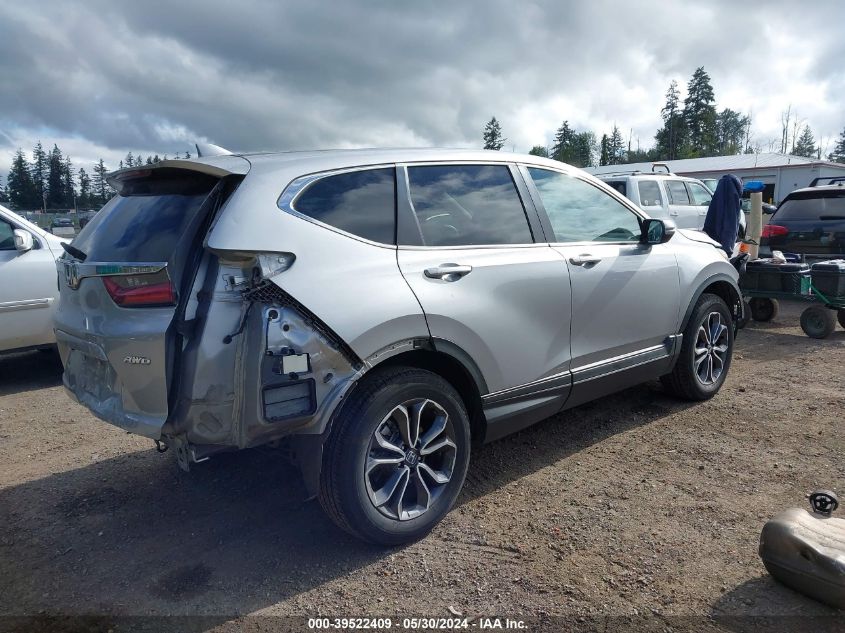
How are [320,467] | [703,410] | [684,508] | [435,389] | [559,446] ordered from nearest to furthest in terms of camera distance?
[320,467] < [435,389] < [684,508] < [559,446] < [703,410]

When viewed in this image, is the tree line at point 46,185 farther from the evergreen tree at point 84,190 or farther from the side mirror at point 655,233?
the side mirror at point 655,233

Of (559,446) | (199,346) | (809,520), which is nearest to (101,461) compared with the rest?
(199,346)

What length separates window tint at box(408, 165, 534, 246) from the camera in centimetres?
320

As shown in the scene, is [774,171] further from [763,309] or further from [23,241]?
[23,241]

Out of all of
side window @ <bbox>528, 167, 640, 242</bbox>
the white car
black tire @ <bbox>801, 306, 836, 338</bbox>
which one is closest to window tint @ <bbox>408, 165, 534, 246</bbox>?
side window @ <bbox>528, 167, 640, 242</bbox>

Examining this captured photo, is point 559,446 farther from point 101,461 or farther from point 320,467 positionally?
point 101,461

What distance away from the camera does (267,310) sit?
2490mm

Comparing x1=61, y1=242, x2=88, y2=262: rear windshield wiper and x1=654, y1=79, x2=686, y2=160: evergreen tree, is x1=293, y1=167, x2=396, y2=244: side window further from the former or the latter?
x1=654, y1=79, x2=686, y2=160: evergreen tree

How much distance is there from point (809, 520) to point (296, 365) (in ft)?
7.45

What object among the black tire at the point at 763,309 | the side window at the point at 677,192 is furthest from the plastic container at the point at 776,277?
the side window at the point at 677,192

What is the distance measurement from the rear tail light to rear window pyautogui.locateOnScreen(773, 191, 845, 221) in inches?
348

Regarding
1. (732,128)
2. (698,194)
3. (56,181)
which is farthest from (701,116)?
(56,181)

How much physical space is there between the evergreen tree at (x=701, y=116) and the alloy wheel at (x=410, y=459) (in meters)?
73.2

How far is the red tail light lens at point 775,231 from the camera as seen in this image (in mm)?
8789
